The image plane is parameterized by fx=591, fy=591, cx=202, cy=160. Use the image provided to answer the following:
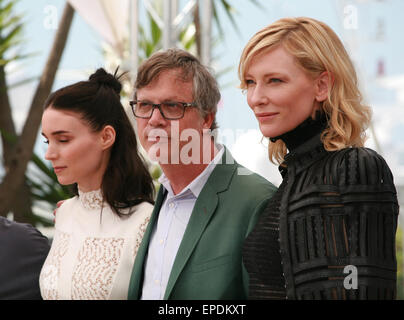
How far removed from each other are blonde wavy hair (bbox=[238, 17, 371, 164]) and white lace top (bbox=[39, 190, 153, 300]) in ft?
2.16

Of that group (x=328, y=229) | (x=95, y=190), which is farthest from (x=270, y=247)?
(x=95, y=190)

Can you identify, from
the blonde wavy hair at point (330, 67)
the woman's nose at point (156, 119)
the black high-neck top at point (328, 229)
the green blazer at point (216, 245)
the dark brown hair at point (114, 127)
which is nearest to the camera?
the black high-neck top at point (328, 229)

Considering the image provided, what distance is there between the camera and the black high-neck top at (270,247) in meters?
1.30

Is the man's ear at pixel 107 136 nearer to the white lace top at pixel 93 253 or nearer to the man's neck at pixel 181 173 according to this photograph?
the white lace top at pixel 93 253

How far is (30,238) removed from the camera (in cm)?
195

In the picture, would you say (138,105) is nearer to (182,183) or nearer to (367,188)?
(182,183)

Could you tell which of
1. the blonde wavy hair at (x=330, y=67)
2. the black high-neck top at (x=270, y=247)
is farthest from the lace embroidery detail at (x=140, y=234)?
the blonde wavy hair at (x=330, y=67)

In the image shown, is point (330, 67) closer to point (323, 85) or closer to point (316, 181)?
point (323, 85)

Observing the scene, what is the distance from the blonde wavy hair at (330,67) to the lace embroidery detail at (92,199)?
2.38 ft

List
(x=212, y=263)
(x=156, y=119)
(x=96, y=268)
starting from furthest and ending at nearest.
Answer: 1. (x=96, y=268)
2. (x=156, y=119)
3. (x=212, y=263)

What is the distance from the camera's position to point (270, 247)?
1304 millimetres

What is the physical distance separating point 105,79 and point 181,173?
45cm

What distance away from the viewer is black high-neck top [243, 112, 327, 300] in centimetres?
130
